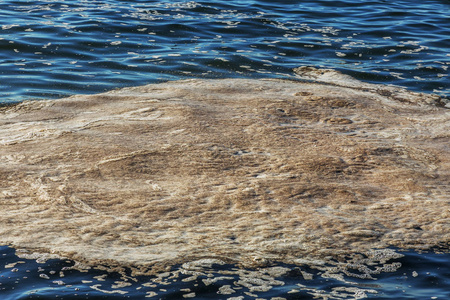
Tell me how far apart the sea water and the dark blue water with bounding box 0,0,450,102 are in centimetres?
2

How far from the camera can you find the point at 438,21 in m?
10.5

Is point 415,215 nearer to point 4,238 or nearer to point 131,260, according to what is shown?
point 131,260

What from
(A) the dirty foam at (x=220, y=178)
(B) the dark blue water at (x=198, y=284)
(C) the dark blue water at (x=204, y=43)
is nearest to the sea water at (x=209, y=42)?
(C) the dark blue water at (x=204, y=43)

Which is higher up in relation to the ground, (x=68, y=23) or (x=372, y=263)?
(x=68, y=23)

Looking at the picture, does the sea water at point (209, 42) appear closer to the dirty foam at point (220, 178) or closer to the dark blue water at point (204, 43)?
the dark blue water at point (204, 43)

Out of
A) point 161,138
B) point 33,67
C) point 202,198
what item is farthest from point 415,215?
point 33,67

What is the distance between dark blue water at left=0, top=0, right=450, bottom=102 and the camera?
24.0 feet

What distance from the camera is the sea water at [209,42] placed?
7.29 meters

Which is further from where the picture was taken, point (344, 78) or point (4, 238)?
point (344, 78)

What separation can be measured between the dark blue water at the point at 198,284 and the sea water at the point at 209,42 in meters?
3.61

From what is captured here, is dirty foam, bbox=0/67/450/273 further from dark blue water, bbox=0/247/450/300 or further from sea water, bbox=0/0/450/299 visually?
sea water, bbox=0/0/450/299

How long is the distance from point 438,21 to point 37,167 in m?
8.46

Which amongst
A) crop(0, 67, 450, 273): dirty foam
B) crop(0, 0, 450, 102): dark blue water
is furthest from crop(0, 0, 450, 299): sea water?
crop(0, 67, 450, 273): dirty foam

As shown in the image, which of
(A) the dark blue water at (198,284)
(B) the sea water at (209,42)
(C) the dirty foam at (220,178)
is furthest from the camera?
(B) the sea water at (209,42)
